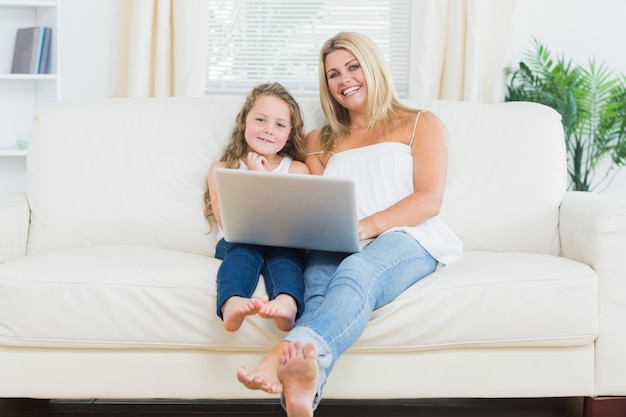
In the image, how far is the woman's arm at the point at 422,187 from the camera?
221 centimetres

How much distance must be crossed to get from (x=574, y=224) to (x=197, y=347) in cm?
110

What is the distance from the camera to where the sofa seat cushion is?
2006mm

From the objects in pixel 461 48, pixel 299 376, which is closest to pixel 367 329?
pixel 299 376

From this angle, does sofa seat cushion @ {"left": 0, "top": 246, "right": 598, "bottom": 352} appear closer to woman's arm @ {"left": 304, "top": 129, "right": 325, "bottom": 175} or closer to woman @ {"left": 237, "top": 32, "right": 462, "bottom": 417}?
woman @ {"left": 237, "top": 32, "right": 462, "bottom": 417}

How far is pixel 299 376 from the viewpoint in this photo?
5.24ft

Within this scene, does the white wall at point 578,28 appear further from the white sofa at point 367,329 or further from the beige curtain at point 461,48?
the white sofa at point 367,329

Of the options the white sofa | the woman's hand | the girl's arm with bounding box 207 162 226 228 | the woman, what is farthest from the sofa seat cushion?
the girl's arm with bounding box 207 162 226 228

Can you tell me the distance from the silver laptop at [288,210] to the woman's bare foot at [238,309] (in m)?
0.19

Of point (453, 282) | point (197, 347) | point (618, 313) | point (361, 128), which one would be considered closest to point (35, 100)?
point (361, 128)

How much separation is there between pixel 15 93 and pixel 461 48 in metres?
2.13

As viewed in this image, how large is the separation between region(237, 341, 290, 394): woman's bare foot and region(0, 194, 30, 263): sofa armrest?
98cm

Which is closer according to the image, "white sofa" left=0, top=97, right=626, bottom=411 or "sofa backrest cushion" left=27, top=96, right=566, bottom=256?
"white sofa" left=0, top=97, right=626, bottom=411

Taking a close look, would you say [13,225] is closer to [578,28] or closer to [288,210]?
[288,210]

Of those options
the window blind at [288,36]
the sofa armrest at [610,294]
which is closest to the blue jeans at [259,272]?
the sofa armrest at [610,294]
